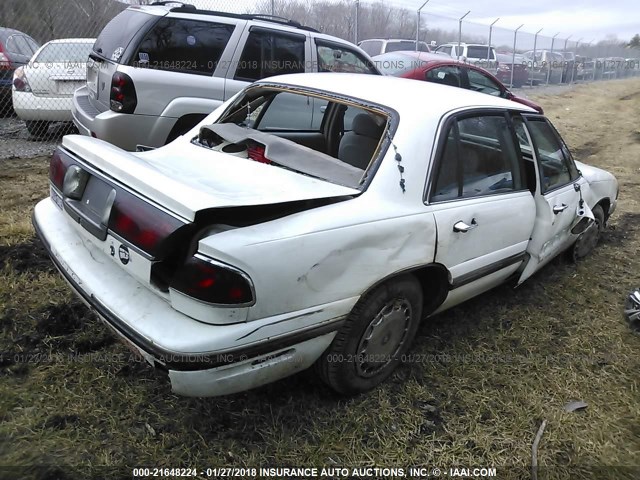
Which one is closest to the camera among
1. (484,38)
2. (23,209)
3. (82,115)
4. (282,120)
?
(282,120)

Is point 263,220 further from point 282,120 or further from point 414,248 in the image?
point 282,120

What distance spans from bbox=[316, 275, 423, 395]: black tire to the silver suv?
3568 millimetres

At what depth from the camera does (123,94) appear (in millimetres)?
4926

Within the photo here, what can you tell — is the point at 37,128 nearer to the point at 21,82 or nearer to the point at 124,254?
the point at 21,82

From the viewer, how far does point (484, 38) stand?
20.9 metres

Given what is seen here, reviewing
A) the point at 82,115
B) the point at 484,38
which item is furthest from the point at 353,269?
the point at 484,38

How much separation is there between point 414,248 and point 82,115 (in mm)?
4396

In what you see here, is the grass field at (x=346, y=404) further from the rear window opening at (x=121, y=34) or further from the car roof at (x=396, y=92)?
the rear window opening at (x=121, y=34)

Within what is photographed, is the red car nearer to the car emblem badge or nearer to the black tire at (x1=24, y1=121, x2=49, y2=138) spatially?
the black tire at (x1=24, y1=121, x2=49, y2=138)

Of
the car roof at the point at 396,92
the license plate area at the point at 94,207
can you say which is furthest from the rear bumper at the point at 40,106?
the license plate area at the point at 94,207

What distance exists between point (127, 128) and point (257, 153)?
8.72ft

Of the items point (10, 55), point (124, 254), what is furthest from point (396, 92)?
point (10, 55)

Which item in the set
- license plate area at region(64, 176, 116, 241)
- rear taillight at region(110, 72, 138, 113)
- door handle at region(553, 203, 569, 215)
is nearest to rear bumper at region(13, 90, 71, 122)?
rear taillight at region(110, 72, 138, 113)

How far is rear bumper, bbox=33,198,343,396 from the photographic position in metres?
1.89
